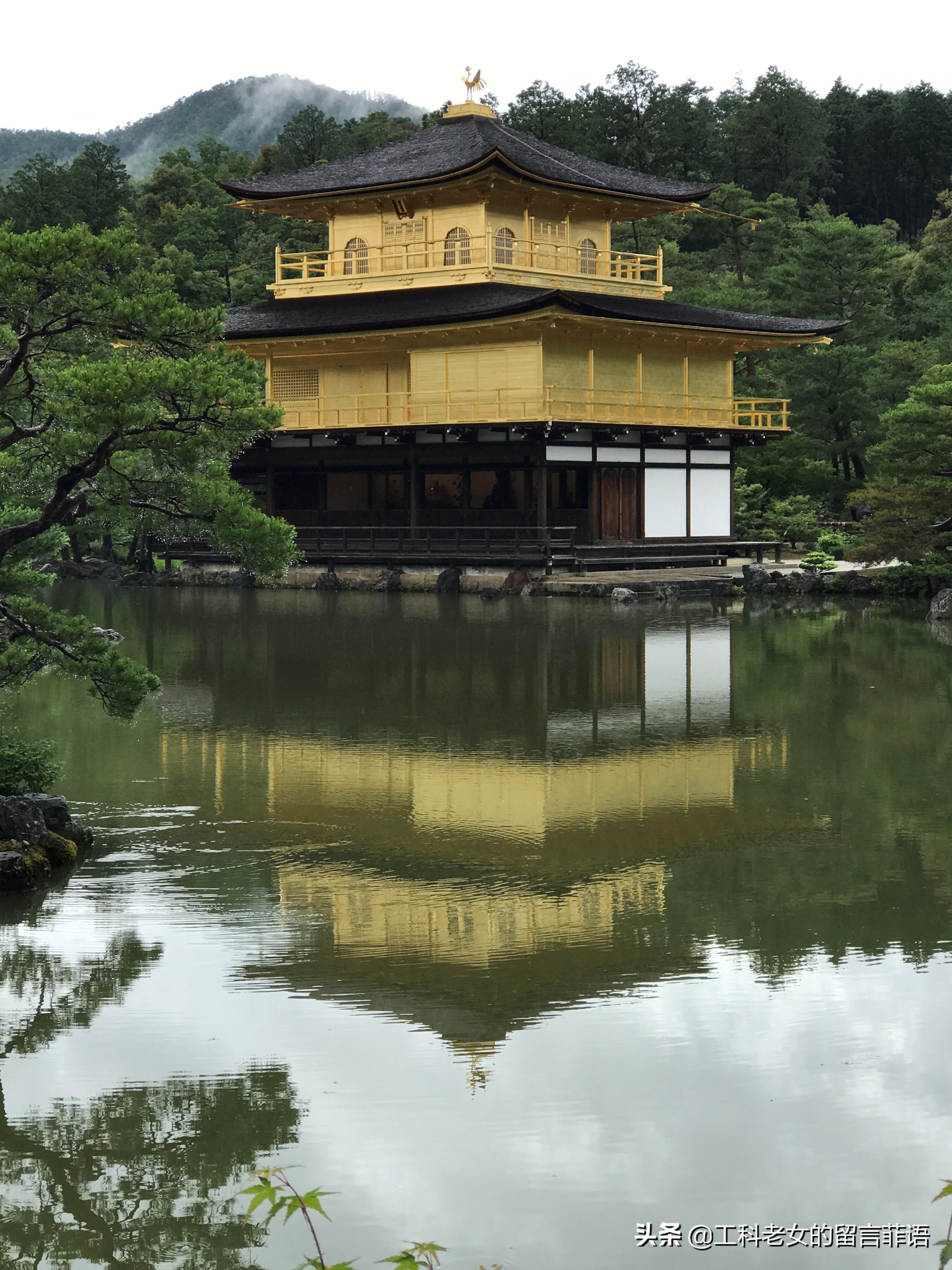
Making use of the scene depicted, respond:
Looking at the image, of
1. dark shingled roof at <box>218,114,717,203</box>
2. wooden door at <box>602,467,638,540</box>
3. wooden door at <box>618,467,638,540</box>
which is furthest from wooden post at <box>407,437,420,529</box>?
dark shingled roof at <box>218,114,717,203</box>

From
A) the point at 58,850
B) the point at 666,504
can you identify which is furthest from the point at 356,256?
the point at 58,850

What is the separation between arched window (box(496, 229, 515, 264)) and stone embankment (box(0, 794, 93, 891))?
32266 mm

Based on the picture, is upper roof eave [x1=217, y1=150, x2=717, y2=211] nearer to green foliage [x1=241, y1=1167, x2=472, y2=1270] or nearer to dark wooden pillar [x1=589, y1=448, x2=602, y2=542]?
dark wooden pillar [x1=589, y1=448, x2=602, y2=542]

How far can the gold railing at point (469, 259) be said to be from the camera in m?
42.0

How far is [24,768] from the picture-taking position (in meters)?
12.0

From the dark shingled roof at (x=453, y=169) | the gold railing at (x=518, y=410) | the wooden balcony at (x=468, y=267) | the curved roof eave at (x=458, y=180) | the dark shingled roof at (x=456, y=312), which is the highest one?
the dark shingled roof at (x=453, y=169)

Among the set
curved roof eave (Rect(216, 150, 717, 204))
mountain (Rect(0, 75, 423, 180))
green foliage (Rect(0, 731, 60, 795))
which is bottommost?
green foliage (Rect(0, 731, 60, 795))

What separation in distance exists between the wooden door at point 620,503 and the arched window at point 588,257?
700cm

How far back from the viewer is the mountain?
6757 inches

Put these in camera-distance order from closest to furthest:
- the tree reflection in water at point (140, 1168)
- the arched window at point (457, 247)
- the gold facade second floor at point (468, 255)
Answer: the tree reflection in water at point (140, 1168), the gold facade second floor at point (468, 255), the arched window at point (457, 247)

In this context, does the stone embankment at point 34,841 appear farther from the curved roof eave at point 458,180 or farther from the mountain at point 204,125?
the mountain at point 204,125

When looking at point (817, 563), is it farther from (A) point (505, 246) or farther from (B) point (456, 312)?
(A) point (505, 246)

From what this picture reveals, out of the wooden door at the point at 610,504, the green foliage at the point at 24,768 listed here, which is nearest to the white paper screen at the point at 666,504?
the wooden door at the point at 610,504

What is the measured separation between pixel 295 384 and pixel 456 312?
723 cm
